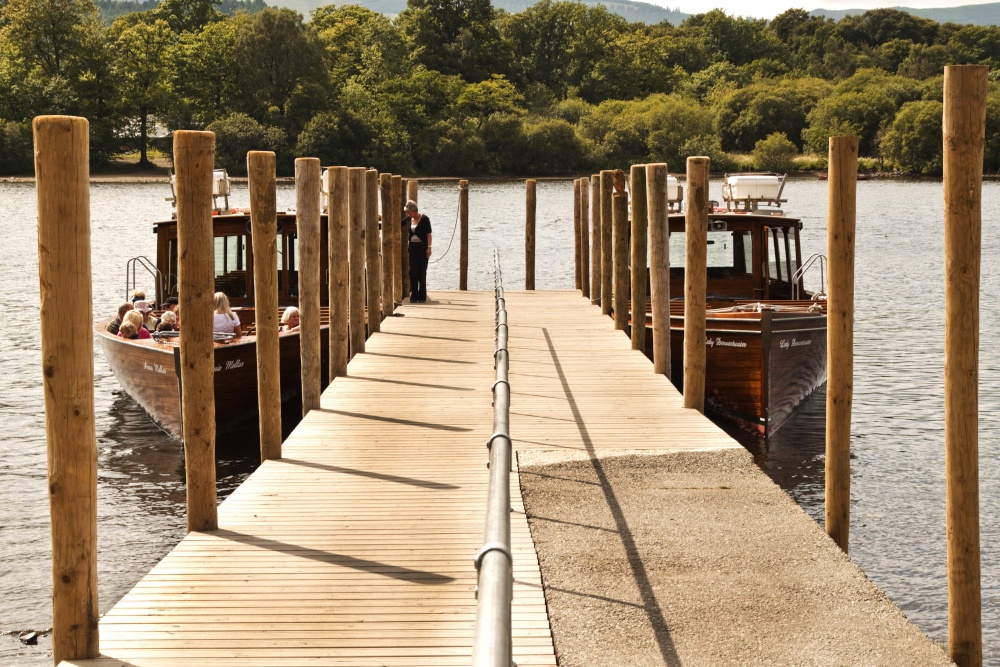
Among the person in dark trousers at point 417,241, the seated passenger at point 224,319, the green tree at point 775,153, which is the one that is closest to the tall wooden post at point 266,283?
the seated passenger at point 224,319

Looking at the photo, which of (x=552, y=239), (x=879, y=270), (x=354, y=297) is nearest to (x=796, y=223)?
(x=354, y=297)

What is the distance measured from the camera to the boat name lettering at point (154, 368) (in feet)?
47.9

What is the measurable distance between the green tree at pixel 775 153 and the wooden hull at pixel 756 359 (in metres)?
94.3

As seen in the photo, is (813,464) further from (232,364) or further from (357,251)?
(232,364)

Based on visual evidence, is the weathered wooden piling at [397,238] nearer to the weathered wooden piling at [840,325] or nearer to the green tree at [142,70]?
the weathered wooden piling at [840,325]

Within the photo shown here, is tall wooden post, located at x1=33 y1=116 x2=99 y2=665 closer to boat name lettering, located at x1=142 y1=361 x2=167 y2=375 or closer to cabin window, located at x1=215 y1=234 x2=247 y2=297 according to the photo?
boat name lettering, located at x1=142 y1=361 x2=167 y2=375

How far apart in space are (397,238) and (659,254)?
8374 millimetres

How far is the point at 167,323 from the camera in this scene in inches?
619

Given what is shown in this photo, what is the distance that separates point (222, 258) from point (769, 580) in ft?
41.9

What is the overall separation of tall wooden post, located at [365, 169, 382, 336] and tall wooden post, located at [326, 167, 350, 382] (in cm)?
303

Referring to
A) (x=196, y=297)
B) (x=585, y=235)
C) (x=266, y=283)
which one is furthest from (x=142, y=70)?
(x=196, y=297)

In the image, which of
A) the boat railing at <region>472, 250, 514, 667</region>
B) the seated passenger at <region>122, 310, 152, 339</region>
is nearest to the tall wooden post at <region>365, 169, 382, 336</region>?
the seated passenger at <region>122, 310, 152, 339</region>

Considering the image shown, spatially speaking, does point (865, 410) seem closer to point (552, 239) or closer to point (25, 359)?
point (25, 359)

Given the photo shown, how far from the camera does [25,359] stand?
2461 centimetres
